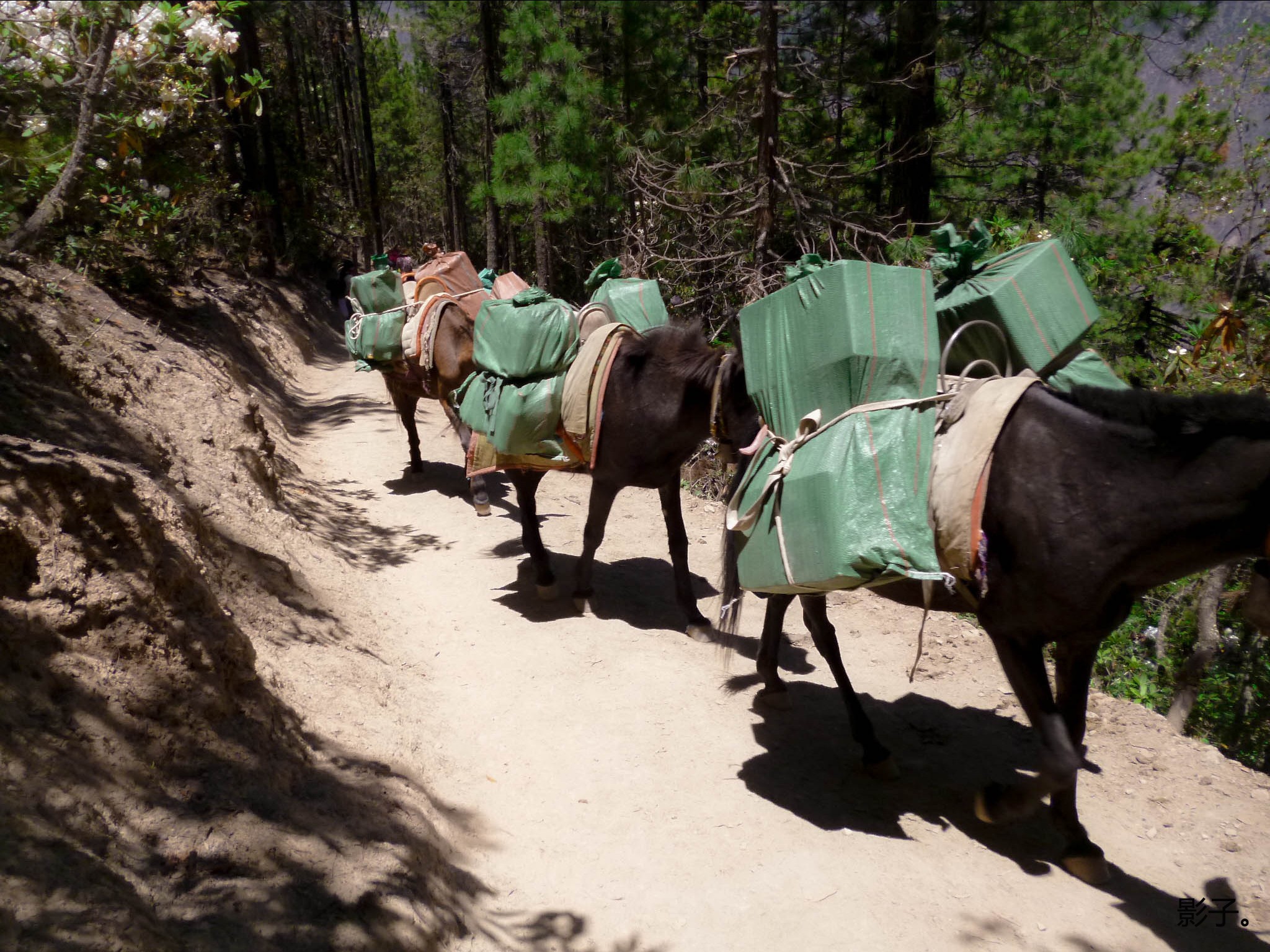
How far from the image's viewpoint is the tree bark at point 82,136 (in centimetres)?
366

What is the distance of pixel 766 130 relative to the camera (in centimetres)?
765

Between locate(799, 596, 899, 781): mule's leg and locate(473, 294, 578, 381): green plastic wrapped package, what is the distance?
2.42 meters

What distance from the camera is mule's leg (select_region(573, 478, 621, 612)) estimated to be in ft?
18.2

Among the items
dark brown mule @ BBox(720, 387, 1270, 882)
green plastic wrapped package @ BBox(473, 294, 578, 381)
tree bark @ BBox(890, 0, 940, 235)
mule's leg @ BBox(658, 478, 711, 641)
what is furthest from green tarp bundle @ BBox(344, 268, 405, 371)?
dark brown mule @ BBox(720, 387, 1270, 882)

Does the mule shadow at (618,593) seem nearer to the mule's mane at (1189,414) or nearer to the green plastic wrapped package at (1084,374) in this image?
the green plastic wrapped package at (1084,374)

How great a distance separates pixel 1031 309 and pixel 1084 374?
656 millimetres

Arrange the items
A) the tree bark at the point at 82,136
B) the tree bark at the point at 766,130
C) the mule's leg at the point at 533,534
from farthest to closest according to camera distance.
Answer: the tree bark at the point at 766,130, the mule's leg at the point at 533,534, the tree bark at the point at 82,136

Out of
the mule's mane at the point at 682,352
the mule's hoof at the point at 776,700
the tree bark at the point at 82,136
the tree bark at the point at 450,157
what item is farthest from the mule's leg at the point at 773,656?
the tree bark at the point at 450,157

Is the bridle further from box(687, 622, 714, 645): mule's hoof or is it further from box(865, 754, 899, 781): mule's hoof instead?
box(865, 754, 899, 781): mule's hoof

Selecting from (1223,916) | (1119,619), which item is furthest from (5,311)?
(1223,916)

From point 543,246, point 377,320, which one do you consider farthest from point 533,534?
point 543,246

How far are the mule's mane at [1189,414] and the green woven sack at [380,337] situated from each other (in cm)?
685

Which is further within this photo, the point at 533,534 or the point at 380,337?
the point at 380,337

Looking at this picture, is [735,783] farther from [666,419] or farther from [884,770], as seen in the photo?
[666,419]
